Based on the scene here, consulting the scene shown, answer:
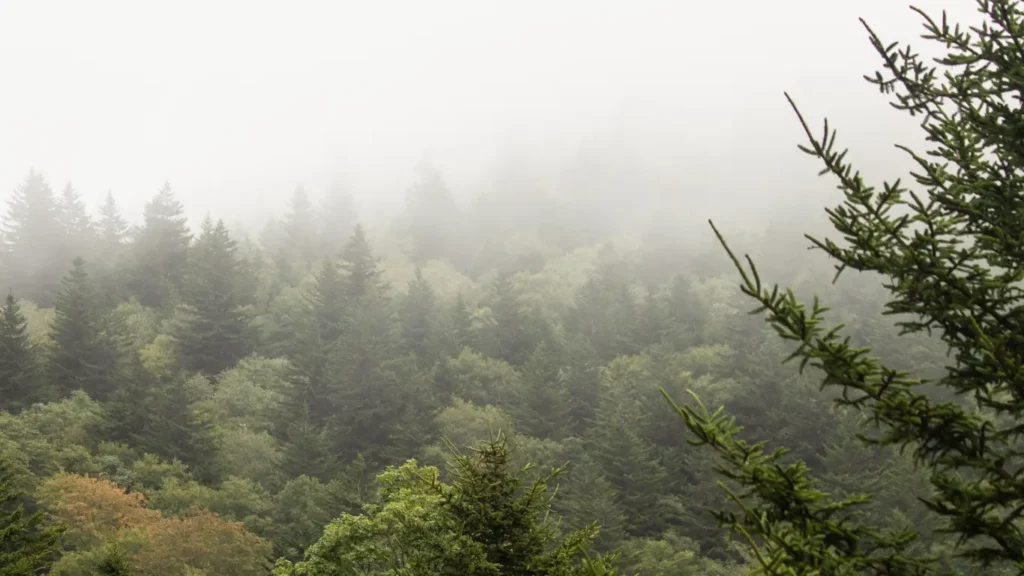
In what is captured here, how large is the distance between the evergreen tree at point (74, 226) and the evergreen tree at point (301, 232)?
16.9 m

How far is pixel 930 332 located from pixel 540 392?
3296cm

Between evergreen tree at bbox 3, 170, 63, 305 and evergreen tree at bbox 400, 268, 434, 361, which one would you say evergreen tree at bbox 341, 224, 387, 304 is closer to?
evergreen tree at bbox 400, 268, 434, 361

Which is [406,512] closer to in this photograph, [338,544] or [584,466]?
[338,544]

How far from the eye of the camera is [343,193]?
7662 centimetres

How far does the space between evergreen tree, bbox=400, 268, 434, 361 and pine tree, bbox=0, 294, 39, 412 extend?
66.9 feet

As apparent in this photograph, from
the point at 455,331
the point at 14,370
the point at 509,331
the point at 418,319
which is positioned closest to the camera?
the point at 14,370

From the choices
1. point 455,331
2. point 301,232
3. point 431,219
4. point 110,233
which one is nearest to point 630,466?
point 455,331

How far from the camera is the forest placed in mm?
4137

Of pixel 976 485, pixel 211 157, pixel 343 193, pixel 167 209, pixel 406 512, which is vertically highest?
pixel 211 157

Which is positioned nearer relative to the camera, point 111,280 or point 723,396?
point 723,396

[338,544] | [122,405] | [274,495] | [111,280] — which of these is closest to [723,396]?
[274,495]

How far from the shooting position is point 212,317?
40781 millimetres

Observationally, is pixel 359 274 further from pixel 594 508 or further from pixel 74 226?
pixel 594 508

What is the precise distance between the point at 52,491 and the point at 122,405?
25.2 ft
